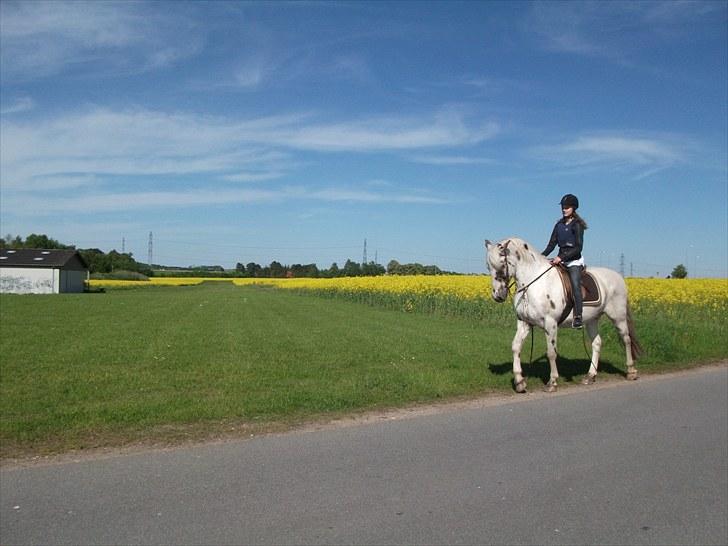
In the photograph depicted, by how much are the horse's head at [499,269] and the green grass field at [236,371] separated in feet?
4.88

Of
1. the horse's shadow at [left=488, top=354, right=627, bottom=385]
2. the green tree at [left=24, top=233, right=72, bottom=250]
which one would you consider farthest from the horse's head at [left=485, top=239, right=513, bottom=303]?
the green tree at [left=24, top=233, right=72, bottom=250]

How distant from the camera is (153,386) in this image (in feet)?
31.2

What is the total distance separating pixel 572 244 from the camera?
10.2 m

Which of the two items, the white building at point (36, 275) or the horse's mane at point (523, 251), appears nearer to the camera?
the horse's mane at point (523, 251)

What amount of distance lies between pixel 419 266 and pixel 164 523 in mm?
69845

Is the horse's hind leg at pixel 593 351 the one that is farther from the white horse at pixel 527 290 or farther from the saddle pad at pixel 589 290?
the white horse at pixel 527 290

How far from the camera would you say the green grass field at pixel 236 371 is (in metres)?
7.27

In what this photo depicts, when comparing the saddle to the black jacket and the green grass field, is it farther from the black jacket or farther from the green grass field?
the green grass field

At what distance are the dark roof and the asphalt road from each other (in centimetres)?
6438

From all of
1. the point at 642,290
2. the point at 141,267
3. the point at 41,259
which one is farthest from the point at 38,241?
the point at 642,290

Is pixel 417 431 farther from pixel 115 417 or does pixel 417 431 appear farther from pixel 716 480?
pixel 115 417

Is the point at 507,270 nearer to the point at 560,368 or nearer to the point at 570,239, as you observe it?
the point at 570,239

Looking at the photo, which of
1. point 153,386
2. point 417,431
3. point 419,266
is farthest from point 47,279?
point 417,431

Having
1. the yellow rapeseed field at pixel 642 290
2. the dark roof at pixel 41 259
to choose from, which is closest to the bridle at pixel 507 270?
the yellow rapeseed field at pixel 642 290
